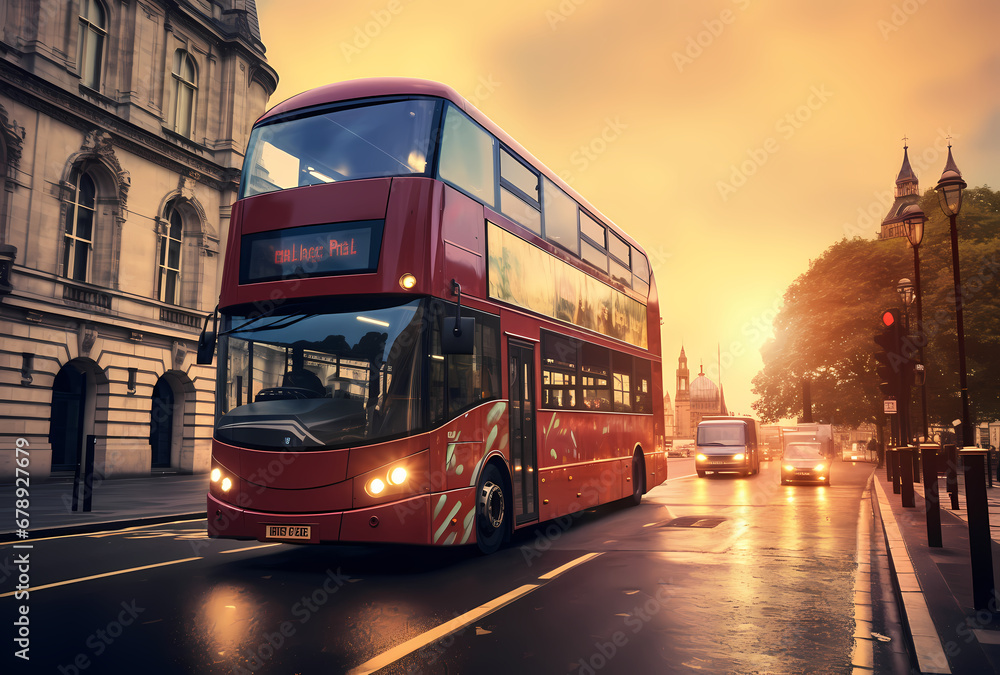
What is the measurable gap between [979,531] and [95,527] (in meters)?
11.4

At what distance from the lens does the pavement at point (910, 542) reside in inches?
193

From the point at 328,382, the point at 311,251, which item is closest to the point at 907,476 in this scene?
the point at 328,382

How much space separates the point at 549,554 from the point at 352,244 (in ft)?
14.0

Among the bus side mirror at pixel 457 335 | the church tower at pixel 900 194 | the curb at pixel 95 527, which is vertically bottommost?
the curb at pixel 95 527

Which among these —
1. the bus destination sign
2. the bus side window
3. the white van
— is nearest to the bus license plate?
the bus destination sign

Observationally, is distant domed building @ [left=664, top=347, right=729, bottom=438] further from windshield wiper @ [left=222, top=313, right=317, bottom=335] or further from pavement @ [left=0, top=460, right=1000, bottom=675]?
windshield wiper @ [left=222, top=313, right=317, bottom=335]

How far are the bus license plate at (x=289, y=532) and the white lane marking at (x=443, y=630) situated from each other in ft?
6.61

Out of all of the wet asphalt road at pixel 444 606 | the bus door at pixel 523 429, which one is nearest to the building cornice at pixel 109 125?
the wet asphalt road at pixel 444 606

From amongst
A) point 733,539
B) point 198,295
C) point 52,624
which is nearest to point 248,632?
point 52,624

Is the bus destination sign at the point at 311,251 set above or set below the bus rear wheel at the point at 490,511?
above

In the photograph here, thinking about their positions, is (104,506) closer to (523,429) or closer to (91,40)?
(523,429)

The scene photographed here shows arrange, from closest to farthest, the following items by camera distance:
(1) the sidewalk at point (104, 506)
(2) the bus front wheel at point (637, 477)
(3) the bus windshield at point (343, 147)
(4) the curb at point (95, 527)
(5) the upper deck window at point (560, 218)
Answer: (3) the bus windshield at point (343, 147), (4) the curb at point (95, 527), (5) the upper deck window at point (560, 218), (1) the sidewalk at point (104, 506), (2) the bus front wheel at point (637, 477)

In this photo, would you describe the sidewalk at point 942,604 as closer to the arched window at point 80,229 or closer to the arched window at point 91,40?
the arched window at point 80,229

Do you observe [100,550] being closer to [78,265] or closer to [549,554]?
[549,554]
